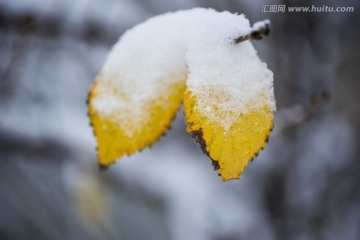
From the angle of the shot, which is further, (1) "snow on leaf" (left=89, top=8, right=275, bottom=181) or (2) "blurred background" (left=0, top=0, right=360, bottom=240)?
(2) "blurred background" (left=0, top=0, right=360, bottom=240)

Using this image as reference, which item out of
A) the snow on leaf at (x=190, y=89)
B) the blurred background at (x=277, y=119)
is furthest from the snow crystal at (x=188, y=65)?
the blurred background at (x=277, y=119)

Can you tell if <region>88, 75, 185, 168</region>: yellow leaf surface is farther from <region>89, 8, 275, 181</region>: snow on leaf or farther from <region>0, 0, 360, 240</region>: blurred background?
<region>0, 0, 360, 240</region>: blurred background

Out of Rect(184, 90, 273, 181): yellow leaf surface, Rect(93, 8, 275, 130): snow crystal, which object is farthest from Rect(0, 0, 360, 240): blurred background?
Rect(184, 90, 273, 181): yellow leaf surface

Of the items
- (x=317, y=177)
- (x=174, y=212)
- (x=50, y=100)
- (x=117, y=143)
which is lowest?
(x=174, y=212)

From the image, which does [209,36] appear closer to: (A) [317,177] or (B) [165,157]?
(A) [317,177]

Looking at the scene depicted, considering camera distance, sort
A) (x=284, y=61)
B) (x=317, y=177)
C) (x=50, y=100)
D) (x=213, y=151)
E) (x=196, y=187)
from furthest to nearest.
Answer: (x=196, y=187) < (x=50, y=100) < (x=317, y=177) < (x=284, y=61) < (x=213, y=151)

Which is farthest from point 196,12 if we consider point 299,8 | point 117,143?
point 299,8

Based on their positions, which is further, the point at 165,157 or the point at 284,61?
the point at 165,157
